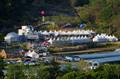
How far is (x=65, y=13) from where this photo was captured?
37.3 m

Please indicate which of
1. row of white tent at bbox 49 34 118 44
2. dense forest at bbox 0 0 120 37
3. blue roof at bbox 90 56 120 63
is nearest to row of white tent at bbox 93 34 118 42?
row of white tent at bbox 49 34 118 44

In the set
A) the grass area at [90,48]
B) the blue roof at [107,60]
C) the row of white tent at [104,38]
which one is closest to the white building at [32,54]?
the grass area at [90,48]

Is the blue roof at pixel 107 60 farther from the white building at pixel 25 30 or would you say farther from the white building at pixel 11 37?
the white building at pixel 25 30

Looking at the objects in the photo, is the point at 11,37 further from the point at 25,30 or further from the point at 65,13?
the point at 65,13

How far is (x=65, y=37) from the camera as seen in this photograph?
104ft

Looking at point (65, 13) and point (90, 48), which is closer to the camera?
point (90, 48)

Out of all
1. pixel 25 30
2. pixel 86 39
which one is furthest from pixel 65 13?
pixel 86 39

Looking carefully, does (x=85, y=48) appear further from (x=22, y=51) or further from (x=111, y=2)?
(x=111, y=2)

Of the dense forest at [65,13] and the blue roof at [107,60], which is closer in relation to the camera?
the blue roof at [107,60]

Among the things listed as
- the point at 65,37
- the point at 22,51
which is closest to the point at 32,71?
the point at 22,51

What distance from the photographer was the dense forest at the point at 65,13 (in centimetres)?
3403

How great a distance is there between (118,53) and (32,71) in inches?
416

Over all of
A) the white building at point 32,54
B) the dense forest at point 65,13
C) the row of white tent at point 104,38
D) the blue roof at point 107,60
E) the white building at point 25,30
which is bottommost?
the blue roof at point 107,60

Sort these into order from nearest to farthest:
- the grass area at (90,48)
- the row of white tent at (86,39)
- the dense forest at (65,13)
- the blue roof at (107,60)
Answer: the blue roof at (107,60), the grass area at (90,48), the row of white tent at (86,39), the dense forest at (65,13)
